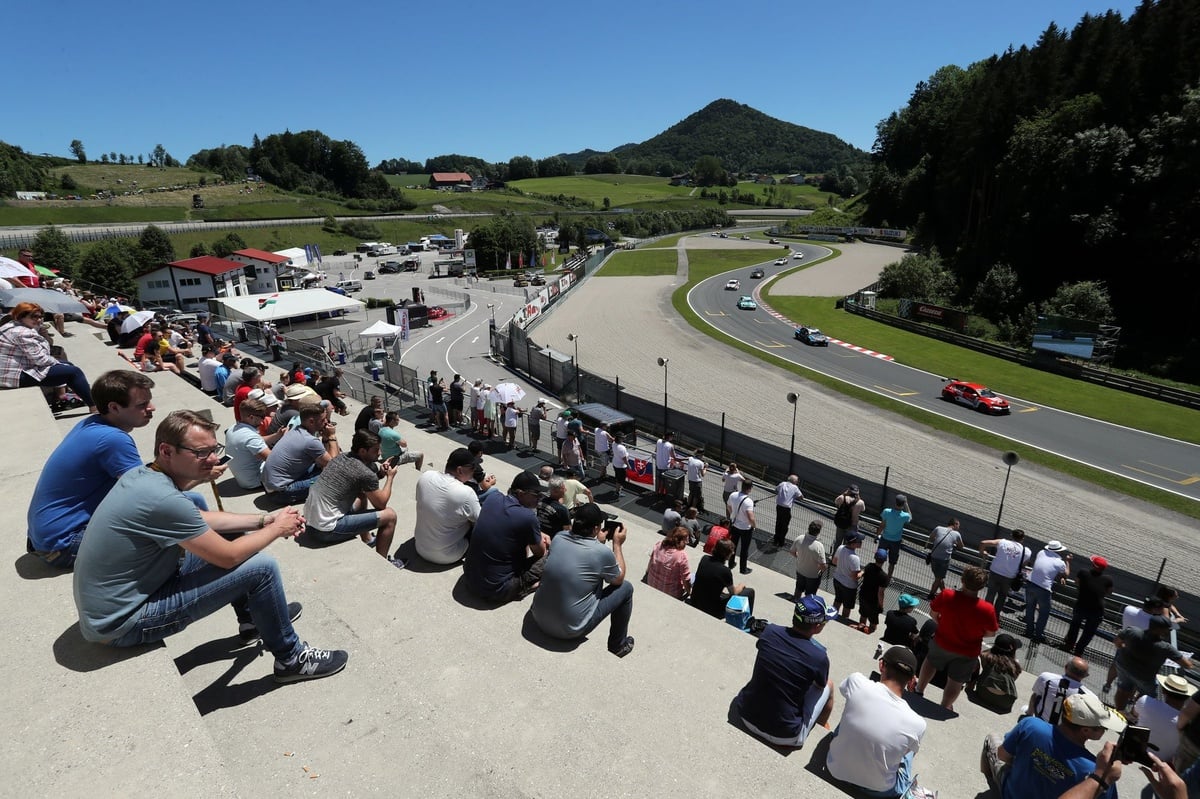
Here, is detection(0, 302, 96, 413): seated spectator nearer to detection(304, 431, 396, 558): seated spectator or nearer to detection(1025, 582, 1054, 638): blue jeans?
detection(304, 431, 396, 558): seated spectator

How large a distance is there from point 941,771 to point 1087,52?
71.8m

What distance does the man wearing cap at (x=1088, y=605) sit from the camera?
8680 mm

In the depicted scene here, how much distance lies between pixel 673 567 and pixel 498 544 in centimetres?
304

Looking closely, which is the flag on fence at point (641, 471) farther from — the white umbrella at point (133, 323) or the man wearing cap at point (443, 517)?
the white umbrella at point (133, 323)

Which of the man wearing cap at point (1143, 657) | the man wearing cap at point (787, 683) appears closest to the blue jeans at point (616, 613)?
the man wearing cap at point (787, 683)

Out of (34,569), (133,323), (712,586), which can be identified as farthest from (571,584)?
(133,323)

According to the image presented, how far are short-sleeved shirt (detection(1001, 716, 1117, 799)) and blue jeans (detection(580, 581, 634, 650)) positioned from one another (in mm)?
2588

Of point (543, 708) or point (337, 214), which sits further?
point (337, 214)

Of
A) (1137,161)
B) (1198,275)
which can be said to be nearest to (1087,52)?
(1137,161)

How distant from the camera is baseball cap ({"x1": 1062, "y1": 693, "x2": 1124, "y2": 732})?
131 inches

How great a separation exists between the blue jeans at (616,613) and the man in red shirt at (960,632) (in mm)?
3437

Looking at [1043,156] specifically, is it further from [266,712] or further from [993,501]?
[266,712]

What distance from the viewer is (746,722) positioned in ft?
13.2

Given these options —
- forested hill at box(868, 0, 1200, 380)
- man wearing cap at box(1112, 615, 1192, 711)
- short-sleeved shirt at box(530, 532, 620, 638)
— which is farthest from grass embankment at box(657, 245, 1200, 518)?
short-sleeved shirt at box(530, 532, 620, 638)
